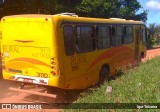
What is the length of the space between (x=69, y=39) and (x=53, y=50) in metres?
0.86

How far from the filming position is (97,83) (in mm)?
12445

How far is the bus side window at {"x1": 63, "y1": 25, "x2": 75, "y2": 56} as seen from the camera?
9.70 m

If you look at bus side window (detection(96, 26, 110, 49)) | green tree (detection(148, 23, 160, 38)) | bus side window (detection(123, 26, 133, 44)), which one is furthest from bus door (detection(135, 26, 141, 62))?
green tree (detection(148, 23, 160, 38))

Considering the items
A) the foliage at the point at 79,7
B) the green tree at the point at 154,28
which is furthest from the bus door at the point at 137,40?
the green tree at the point at 154,28

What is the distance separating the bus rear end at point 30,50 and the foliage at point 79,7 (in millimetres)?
8058

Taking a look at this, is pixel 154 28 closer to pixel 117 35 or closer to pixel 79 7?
pixel 79 7

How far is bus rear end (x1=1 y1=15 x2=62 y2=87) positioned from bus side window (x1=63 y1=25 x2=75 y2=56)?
0.56 metres

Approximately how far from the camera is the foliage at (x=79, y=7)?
18381 millimetres

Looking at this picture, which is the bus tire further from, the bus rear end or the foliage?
the foliage

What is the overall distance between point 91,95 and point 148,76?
3106mm

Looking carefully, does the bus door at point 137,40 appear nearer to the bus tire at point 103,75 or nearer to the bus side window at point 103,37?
the bus side window at point 103,37

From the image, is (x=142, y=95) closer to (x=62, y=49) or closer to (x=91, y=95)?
(x=91, y=95)

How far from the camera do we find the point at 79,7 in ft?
79.3

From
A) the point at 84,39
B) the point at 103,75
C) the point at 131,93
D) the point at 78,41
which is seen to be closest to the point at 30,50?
the point at 78,41
